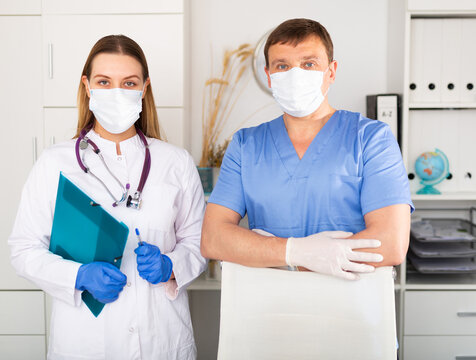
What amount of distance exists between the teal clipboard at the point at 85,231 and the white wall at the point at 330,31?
3.74ft

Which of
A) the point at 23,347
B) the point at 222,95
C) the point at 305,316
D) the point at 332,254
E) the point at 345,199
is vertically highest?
the point at 222,95

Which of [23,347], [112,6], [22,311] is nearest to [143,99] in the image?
[112,6]

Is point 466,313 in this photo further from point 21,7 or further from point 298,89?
point 21,7

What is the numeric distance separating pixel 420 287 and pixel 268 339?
1216mm

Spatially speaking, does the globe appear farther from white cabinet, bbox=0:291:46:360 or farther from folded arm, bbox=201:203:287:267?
white cabinet, bbox=0:291:46:360

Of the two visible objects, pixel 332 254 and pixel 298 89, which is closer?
pixel 332 254

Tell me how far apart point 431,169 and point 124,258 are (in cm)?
146

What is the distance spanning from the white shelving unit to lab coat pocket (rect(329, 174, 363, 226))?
939mm

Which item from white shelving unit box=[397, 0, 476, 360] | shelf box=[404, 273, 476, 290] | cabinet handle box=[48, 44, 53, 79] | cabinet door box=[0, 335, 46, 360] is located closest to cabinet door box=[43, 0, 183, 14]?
cabinet handle box=[48, 44, 53, 79]

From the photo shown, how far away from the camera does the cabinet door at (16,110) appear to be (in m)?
2.11

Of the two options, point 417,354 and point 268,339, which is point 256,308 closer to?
point 268,339

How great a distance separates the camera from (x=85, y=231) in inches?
55.5

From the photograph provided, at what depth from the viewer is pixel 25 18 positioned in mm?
2104

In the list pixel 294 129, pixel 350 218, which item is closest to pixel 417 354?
pixel 350 218
